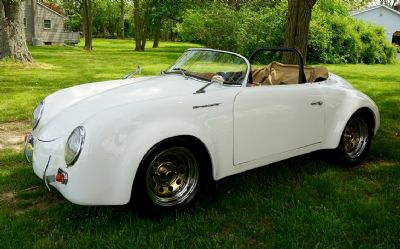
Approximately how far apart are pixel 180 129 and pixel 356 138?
2725mm

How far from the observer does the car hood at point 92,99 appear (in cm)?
349

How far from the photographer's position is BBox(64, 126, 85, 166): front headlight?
301 centimetres

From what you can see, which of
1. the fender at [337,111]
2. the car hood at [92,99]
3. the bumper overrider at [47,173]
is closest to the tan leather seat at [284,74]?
the fender at [337,111]

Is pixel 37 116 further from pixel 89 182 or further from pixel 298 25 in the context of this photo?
pixel 298 25

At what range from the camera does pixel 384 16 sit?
40.7 metres

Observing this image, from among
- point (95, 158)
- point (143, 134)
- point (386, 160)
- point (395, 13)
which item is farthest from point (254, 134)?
point (395, 13)

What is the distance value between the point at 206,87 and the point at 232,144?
0.58m

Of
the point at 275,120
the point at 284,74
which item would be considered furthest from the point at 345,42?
the point at 275,120

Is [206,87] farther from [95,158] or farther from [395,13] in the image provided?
[395,13]

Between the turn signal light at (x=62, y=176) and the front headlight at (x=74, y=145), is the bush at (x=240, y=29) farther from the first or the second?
the turn signal light at (x=62, y=176)

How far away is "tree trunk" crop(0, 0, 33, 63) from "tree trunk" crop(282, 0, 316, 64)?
33.6 ft

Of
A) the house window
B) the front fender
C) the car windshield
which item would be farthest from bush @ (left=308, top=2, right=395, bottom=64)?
the house window

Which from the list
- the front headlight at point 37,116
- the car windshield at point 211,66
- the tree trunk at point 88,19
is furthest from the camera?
the tree trunk at point 88,19

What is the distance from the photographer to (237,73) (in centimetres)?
414
